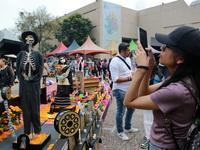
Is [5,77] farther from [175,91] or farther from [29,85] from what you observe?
[175,91]

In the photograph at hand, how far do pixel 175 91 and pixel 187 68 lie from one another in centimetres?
22

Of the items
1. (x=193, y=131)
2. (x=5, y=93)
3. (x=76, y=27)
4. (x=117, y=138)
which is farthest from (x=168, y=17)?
(x=193, y=131)

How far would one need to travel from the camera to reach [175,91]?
41.2 inches

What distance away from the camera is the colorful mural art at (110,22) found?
30.8 m

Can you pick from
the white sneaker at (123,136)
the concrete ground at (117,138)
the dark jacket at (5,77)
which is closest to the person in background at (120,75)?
the white sneaker at (123,136)

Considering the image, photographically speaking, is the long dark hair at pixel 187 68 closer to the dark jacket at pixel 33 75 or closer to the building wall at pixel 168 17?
the dark jacket at pixel 33 75

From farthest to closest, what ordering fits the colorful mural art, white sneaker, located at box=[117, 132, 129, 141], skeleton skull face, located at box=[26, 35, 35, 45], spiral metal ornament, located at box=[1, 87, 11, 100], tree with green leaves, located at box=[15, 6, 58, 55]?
the colorful mural art → tree with green leaves, located at box=[15, 6, 58, 55] → white sneaker, located at box=[117, 132, 129, 141] → skeleton skull face, located at box=[26, 35, 35, 45] → spiral metal ornament, located at box=[1, 87, 11, 100]

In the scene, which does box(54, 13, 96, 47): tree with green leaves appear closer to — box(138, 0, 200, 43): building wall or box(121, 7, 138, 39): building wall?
box(121, 7, 138, 39): building wall

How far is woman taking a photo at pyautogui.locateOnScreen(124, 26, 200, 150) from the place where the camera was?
3.45 ft

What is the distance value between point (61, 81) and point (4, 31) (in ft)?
38.3

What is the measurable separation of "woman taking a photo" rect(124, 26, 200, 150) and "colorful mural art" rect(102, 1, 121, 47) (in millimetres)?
30607

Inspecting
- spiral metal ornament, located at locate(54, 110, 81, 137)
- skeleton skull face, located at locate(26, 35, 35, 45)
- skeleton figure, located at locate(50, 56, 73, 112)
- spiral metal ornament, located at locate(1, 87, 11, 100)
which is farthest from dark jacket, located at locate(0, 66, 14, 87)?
spiral metal ornament, located at locate(54, 110, 81, 137)

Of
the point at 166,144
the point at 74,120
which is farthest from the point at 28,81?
the point at 166,144

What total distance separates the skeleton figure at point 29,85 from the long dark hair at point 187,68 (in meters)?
2.58
